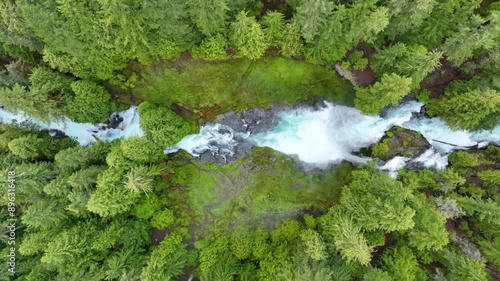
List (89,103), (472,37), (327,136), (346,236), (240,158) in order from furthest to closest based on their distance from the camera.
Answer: (327,136) < (240,158) < (89,103) < (346,236) < (472,37)

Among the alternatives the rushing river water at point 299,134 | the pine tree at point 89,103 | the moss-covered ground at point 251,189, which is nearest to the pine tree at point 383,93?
the rushing river water at point 299,134

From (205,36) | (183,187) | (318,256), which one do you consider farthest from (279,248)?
(205,36)

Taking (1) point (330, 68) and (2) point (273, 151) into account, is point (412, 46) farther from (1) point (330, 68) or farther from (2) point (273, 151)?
(2) point (273, 151)

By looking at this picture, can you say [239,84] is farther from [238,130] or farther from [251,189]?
[251,189]

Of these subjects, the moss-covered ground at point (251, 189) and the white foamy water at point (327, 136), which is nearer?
the white foamy water at point (327, 136)

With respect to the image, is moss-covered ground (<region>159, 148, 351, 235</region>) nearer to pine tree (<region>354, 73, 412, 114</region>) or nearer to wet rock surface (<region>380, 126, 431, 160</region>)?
wet rock surface (<region>380, 126, 431, 160</region>)

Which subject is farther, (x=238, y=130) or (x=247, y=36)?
(x=238, y=130)

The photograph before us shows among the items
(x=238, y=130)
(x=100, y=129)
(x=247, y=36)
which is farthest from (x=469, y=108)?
(x=100, y=129)

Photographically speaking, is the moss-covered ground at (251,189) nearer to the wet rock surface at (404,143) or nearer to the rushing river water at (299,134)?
the rushing river water at (299,134)
